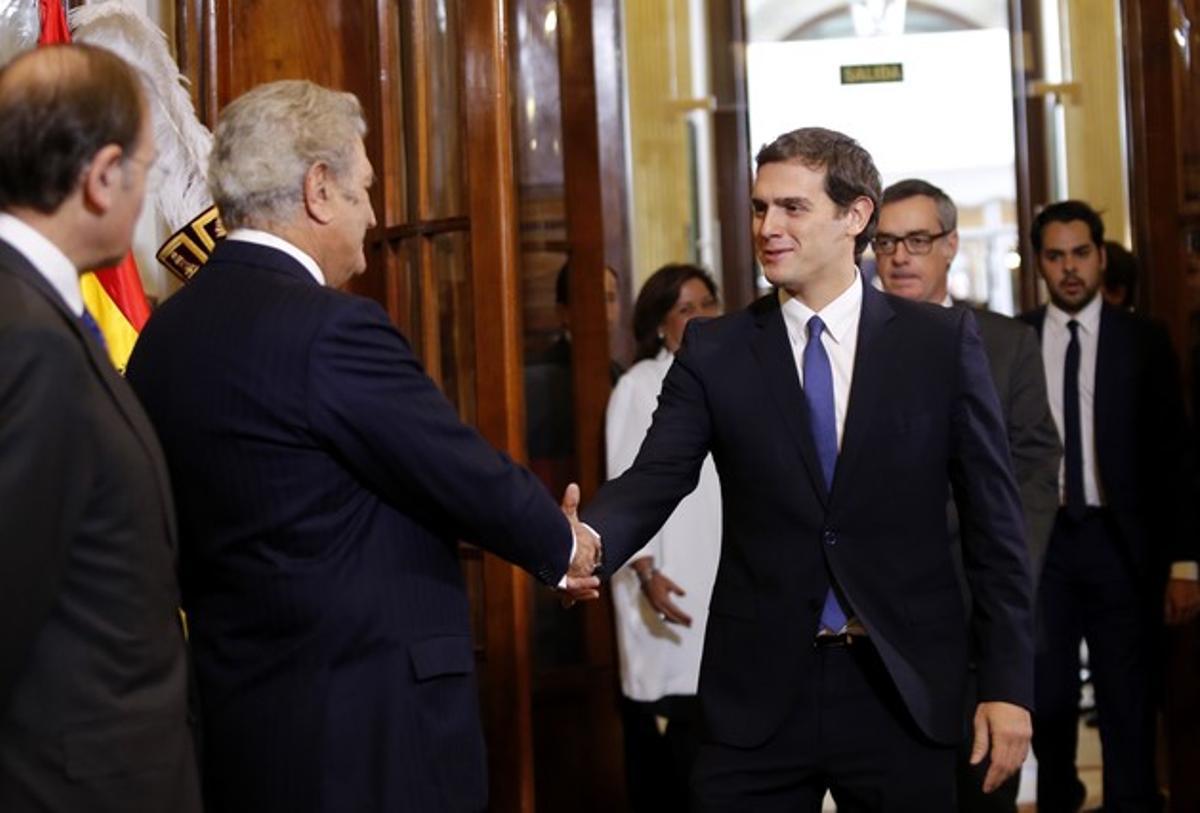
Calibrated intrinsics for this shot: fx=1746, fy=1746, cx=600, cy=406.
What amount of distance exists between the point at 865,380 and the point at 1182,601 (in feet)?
7.16

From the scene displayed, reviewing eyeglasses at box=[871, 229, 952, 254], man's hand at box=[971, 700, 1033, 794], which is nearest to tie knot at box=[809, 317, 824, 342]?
man's hand at box=[971, 700, 1033, 794]

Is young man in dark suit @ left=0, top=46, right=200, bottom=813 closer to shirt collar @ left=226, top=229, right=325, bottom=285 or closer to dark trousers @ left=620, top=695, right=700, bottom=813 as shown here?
shirt collar @ left=226, top=229, right=325, bottom=285

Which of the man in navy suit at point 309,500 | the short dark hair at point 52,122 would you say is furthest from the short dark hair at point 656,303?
the short dark hair at point 52,122

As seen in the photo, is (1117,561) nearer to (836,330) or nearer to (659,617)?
(659,617)

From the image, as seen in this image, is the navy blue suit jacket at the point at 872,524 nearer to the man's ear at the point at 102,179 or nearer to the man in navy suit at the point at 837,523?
the man in navy suit at the point at 837,523

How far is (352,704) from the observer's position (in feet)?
8.15

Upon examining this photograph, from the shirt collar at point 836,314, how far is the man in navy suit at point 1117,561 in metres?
2.01

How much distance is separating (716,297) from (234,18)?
5.57ft

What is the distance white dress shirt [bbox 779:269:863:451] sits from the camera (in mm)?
3082

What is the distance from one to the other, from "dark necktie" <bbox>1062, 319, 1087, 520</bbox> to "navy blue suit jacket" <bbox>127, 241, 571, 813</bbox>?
280cm

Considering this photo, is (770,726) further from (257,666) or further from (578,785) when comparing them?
(578,785)

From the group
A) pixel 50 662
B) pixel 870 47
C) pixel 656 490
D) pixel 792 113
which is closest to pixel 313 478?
pixel 50 662

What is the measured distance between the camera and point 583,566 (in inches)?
112

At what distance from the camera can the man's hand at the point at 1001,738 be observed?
2953 millimetres
